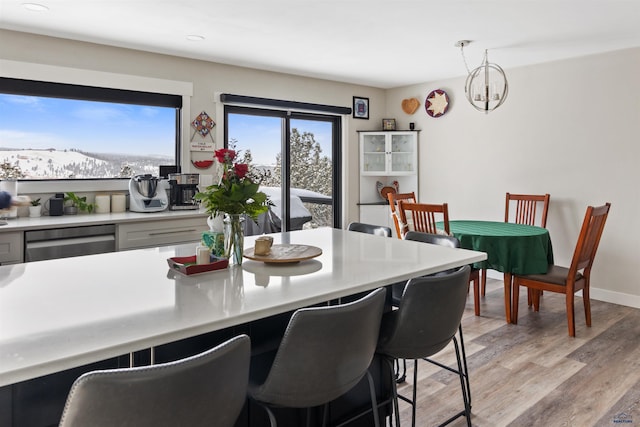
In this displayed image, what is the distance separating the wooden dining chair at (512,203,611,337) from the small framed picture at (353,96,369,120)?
10.1 ft

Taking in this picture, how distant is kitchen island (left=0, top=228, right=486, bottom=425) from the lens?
3.44 ft

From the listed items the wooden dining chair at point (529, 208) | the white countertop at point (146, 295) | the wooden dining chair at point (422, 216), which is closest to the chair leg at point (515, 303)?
the wooden dining chair at point (422, 216)

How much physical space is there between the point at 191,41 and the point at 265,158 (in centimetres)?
164

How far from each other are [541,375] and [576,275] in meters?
1.08

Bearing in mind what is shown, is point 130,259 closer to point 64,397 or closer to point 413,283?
point 64,397

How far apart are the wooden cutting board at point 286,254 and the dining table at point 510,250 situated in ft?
6.19

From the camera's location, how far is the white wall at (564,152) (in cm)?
411

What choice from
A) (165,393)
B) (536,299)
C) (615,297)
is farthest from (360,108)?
(165,393)

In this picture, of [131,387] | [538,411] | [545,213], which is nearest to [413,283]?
[131,387]

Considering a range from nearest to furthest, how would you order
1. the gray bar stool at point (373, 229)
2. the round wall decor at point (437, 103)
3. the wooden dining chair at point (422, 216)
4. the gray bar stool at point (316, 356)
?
1. the gray bar stool at point (316, 356)
2. the gray bar stool at point (373, 229)
3. the wooden dining chair at point (422, 216)
4. the round wall decor at point (437, 103)

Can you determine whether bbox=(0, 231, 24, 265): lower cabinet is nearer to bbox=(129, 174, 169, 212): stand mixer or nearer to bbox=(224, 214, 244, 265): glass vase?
bbox=(129, 174, 169, 212): stand mixer

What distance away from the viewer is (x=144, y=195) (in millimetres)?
3828

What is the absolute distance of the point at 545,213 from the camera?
4465mm

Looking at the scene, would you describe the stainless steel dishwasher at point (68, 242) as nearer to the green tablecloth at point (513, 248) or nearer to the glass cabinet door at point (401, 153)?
the green tablecloth at point (513, 248)
